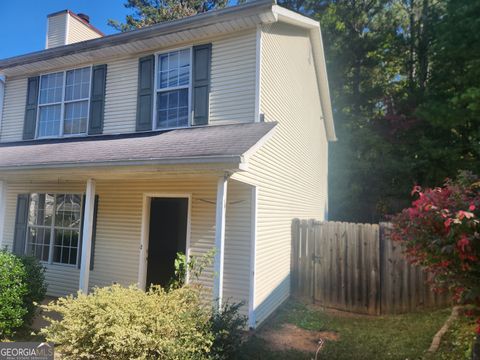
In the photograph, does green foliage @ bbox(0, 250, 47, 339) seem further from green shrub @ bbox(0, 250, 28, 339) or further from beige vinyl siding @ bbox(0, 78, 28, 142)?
beige vinyl siding @ bbox(0, 78, 28, 142)

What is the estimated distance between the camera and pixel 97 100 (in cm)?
838

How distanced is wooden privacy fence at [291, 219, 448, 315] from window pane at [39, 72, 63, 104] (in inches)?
284

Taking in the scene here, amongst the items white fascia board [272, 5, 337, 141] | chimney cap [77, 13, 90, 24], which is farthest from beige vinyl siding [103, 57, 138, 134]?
chimney cap [77, 13, 90, 24]

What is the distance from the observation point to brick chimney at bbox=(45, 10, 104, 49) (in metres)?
10.3

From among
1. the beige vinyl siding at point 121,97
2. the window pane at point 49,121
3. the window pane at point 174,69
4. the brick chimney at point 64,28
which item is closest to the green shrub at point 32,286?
the beige vinyl siding at point 121,97

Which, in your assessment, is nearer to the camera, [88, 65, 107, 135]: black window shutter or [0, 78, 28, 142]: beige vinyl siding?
[88, 65, 107, 135]: black window shutter

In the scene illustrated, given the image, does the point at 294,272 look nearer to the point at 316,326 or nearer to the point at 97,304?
the point at 316,326

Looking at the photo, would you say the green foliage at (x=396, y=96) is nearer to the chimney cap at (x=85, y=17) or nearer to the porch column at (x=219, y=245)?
the porch column at (x=219, y=245)

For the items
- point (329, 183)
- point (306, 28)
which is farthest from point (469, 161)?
point (306, 28)

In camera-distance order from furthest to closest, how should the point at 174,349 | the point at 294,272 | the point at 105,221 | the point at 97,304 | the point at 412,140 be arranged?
the point at 412,140
the point at 294,272
the point at 105,221
the point at 97,304
the point at 174,349

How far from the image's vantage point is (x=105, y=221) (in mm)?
7730

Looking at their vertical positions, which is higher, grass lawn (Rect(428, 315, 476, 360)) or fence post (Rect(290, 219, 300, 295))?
fence post (Rect(290, 219, 300, 295))

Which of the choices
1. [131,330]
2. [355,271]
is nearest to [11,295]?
[131,330]

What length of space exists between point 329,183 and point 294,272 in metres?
9.83
